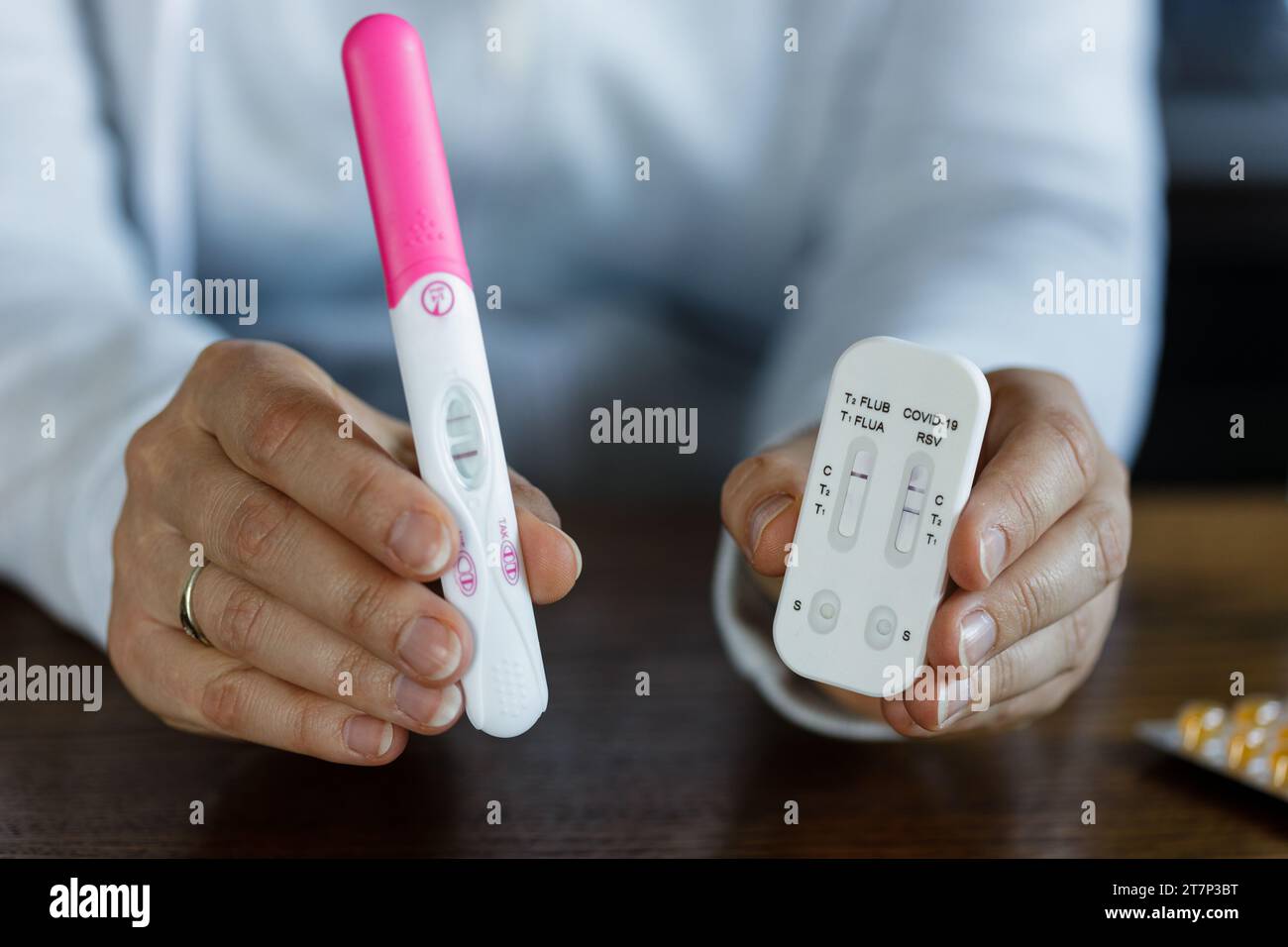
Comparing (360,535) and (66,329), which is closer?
(360,535)

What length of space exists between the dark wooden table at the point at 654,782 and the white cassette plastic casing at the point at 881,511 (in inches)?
2.5

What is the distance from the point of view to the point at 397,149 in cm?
A: 25

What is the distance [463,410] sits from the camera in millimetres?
261

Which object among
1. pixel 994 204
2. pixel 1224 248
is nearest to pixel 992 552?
pixel 994 204

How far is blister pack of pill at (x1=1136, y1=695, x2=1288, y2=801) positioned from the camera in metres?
0.33

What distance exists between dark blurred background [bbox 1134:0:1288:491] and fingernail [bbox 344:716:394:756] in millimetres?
1058

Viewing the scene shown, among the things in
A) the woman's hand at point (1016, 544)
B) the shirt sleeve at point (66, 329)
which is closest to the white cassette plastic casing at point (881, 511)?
the woman's hand at point (1016, 544)

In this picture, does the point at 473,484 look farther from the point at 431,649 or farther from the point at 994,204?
the point at 994,204

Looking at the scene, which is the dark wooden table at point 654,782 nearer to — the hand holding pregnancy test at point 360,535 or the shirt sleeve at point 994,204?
the hand holding pregnancy test at point 360,535

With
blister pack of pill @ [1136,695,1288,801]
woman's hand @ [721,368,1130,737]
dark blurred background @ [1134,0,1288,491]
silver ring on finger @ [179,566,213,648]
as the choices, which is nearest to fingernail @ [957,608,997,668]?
woman's hand @ [721,368,1130,737]

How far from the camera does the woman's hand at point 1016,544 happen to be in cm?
28

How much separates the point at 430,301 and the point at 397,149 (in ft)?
0.12
